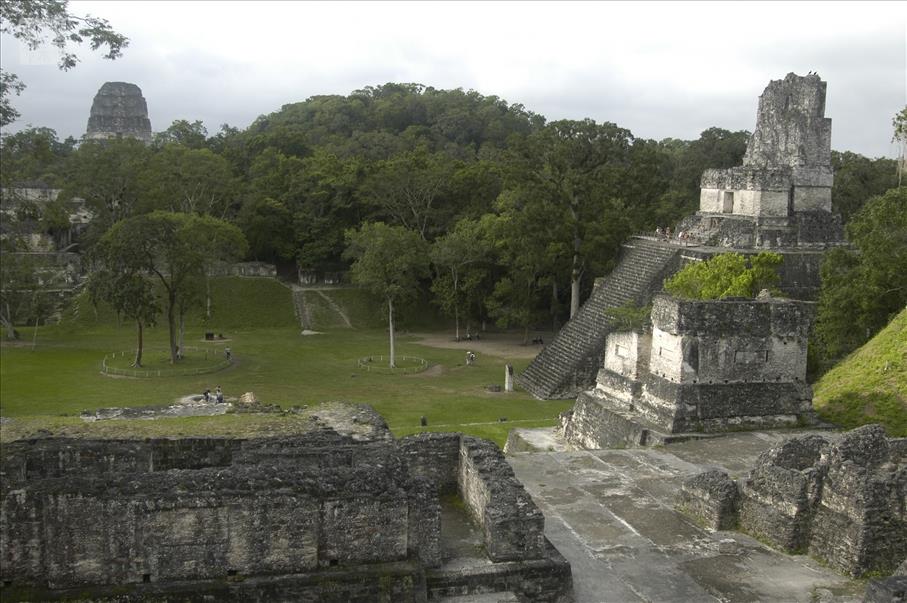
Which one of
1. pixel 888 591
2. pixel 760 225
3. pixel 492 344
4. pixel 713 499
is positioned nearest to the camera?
pixel 888 591

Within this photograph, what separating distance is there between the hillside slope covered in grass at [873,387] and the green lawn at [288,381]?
7.15 meters

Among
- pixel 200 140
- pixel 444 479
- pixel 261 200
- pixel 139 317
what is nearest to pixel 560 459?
pixel 444 479

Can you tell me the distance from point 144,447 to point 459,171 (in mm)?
32419

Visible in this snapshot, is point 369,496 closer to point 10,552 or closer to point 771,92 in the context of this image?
point 10,552

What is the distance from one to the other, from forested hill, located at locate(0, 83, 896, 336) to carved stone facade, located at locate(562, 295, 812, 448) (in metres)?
16.5

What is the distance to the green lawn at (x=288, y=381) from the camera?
22.2m

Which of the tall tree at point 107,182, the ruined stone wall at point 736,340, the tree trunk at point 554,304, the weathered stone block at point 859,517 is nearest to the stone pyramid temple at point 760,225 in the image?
the tree trunk at point 554,304

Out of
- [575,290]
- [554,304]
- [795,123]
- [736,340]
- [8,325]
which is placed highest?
[795,123]

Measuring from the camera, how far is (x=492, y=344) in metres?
34.2

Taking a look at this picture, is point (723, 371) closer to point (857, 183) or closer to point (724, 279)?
point (724, 279)

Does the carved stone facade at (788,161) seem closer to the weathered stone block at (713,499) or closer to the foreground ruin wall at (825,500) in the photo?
the foreground ruin wall at (825,500)

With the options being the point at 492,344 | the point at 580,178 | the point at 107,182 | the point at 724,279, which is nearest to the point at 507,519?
the point at 724,279

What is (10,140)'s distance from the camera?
338 inches

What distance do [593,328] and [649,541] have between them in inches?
708
